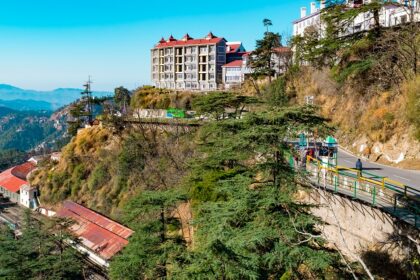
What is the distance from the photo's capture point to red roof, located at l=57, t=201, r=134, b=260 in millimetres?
32797

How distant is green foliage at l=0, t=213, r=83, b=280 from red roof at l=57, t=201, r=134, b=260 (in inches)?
136

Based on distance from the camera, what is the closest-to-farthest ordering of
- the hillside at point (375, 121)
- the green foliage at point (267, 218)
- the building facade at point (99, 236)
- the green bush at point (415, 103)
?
the green foliage at point (267, 218) → the green bush at point (415, 103) → the hillside at point (375, 121) → the building facade at point (99, 236)

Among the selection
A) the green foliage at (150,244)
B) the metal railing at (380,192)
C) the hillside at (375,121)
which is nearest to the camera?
the metal railing at (380,192)

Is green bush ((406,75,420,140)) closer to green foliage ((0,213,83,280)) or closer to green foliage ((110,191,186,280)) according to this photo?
green foliage ((110,191,186,280))

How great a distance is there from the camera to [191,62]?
72688mm

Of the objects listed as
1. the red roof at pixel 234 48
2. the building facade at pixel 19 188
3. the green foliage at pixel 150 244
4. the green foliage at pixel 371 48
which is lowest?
the building facade at pixel 19 188

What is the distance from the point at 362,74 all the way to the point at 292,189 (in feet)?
69.2

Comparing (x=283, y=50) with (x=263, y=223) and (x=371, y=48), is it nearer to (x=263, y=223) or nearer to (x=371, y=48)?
(x=371, y=48)

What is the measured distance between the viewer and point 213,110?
Result: 85.0 feet

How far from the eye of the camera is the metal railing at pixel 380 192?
1294cm

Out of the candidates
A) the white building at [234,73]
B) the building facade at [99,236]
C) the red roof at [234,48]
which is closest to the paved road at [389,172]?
the building facade at [99,236]

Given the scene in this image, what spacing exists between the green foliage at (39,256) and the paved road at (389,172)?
67.6ft

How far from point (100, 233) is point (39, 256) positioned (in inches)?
417

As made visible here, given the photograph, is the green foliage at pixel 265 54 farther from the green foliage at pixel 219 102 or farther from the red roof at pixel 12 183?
the red roof at pixel 12 183
